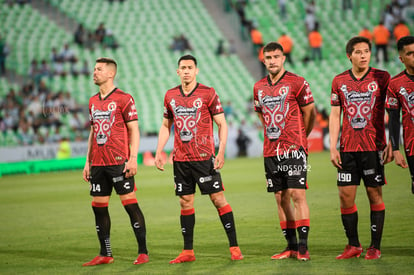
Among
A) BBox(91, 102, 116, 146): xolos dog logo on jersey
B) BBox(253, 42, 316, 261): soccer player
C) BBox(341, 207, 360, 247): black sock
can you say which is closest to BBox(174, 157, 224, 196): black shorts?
BBox(253, 42, 316, 261): soccer player

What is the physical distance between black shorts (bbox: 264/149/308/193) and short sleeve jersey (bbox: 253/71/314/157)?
0.27ft

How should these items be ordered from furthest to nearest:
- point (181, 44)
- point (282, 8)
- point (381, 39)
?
point (282, 8), point (181, 44), point (381, 39)

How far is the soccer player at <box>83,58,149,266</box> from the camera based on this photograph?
795 cm

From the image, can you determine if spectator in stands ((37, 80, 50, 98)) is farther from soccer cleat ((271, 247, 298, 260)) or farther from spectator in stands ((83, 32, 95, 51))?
soccer cleat ((271, 247, 298, 260))

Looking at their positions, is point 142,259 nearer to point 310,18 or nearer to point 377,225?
point 377,225

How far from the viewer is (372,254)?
724 cm

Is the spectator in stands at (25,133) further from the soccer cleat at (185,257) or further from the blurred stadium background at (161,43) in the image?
the soccer cleat at (185,257)

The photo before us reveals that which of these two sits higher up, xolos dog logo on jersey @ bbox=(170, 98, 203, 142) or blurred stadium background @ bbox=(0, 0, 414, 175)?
blurred stadium background @ bbox=(0, 0, 414, 175)

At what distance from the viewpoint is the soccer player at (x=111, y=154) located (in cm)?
795

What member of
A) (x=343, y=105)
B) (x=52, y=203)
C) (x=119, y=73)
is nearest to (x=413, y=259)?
(x=343, y=105)

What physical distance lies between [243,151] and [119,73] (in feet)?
24.2

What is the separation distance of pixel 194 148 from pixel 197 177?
1.10ft

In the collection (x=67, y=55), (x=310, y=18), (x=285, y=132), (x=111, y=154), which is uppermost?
(x=310, y=18)

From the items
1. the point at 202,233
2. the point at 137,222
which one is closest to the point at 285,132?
the point at 137,222
